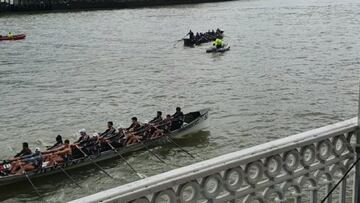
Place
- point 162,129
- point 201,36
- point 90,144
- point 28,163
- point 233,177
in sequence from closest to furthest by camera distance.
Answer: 1. point 233,177
2. point 28,163
3. point 90,144
4. point 162,129
5. point 201,36

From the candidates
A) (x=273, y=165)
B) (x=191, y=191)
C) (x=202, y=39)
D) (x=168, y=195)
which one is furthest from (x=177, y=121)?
(x=202, y=39)

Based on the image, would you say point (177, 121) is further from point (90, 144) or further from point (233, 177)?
point (233, 177)

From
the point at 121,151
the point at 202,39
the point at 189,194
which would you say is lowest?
the point at 202,39

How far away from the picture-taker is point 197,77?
36.7 m

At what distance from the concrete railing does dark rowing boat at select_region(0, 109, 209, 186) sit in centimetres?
1332

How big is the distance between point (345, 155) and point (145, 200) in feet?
7.59

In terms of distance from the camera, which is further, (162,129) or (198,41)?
(198,41)

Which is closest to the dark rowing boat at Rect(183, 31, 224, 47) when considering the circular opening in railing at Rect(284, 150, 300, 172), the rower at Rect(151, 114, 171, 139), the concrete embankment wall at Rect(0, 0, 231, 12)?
the rower at Rect(151, 114, 171, 139)

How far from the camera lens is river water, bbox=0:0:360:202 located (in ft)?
69.5

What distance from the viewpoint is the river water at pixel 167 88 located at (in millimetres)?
21184

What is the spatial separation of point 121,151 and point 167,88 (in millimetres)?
14429

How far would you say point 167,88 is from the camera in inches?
1310

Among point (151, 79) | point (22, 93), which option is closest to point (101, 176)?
point (22, 93)

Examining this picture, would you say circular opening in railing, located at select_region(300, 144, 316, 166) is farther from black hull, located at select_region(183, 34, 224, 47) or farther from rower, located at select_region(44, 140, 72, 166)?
black hull, located at select_region(183, 34, 224, 47)
